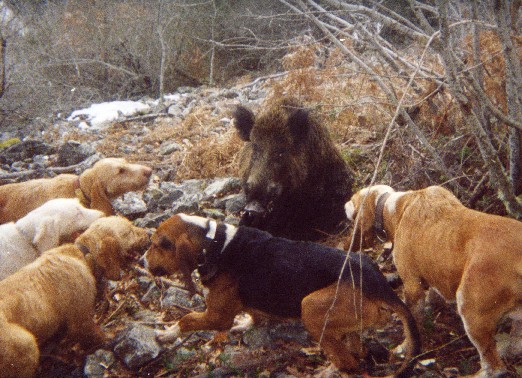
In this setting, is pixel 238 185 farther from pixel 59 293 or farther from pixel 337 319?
pixel 337 319

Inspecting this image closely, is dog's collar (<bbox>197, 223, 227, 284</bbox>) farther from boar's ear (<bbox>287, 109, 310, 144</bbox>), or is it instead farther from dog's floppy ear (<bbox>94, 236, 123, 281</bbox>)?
boar's ear (<bbox>287, 109, 310, 144</bbox>)

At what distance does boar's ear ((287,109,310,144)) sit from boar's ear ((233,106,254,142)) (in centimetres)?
51

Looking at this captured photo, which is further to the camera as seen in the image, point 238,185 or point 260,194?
point 238,185

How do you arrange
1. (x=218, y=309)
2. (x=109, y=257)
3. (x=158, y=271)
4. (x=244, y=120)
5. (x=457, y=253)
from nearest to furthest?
(x=457, y=253) < (x=218, y=309) < (x=158, y=271) < (x=109, y=257) < (x=244, y=120)

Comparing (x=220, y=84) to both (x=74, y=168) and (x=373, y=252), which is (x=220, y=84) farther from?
(x=373, y=252)

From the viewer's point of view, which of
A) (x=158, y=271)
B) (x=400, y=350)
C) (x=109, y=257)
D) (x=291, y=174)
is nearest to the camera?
(x=400, y=350)

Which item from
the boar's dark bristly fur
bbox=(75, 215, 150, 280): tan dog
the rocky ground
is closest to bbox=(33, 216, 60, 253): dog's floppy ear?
bbox=(75, 215, 150, 280): tan dog

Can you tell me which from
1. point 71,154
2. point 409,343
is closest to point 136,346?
point 409,343

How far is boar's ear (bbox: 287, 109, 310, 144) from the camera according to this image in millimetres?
5965

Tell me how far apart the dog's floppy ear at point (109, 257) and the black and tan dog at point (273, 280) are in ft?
1.47

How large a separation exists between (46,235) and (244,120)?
7.91 ft

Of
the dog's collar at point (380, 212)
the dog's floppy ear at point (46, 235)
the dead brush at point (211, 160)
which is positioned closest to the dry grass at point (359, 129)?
the dead brush at point (211, 160)

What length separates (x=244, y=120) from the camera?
247 inches

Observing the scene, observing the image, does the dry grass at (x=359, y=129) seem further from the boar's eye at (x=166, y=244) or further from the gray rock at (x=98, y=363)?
the gray rock at (x=98, y=363)
